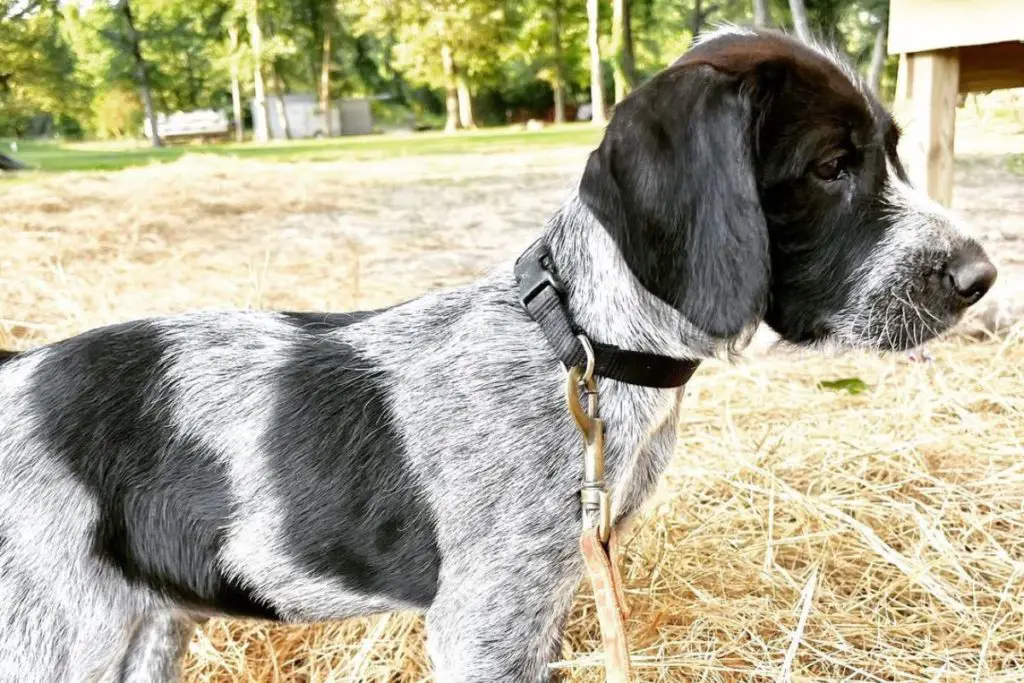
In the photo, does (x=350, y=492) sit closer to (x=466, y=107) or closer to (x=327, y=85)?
(x=327, y=85)

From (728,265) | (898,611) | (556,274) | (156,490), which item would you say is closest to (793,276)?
(728,265)

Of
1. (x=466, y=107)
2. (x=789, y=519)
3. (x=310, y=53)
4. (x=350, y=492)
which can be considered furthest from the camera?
(x=466, y=107)

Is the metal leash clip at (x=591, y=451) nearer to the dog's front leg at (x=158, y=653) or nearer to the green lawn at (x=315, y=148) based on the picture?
the dog's front leg at (x=158, y=653)

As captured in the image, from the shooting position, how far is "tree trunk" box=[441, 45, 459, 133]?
33.8 feet

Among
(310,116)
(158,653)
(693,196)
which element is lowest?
(158,653)

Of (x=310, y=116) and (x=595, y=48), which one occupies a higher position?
(x=595, y=48)

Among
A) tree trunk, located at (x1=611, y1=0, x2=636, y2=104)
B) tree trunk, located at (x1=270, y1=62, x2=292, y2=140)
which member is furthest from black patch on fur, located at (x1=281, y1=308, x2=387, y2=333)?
tree trunk, located at (x1=270, y1=62, x2=292, y2=140)

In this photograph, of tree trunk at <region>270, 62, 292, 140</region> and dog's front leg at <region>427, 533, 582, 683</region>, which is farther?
tree trunk at <region>270, 62, 292, 140</region>

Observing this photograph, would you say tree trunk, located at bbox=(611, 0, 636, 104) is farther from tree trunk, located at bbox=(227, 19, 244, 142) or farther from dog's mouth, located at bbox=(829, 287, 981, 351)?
dog's mouth, located at bbox=(829, 287, 981, 351)

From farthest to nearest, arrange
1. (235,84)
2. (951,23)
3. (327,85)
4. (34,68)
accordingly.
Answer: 1. (327,85)
2. (235,84)
3. (34,68)
4. (951,23)

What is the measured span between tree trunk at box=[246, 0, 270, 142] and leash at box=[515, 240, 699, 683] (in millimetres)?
9508

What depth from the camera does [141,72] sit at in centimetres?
944

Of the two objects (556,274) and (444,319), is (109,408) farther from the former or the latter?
(556,274)

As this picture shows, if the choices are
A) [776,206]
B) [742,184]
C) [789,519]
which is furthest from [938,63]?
[742,184]
